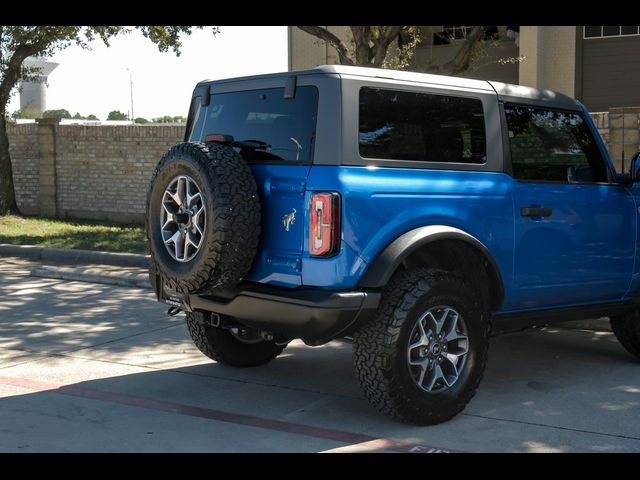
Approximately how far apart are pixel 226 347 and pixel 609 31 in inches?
725

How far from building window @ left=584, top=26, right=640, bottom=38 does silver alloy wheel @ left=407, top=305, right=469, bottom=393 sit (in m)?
18.6

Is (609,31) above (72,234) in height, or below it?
above

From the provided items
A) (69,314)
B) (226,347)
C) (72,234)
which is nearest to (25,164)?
(72,234)

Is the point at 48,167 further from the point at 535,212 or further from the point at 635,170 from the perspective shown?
the point at 535,212

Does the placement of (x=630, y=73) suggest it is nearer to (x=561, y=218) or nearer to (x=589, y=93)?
(x=589, y=93)

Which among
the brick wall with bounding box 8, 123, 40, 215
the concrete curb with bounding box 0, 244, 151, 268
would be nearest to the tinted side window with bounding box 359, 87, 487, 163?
the concrete curb with bounding box 0, 244, 151, 268

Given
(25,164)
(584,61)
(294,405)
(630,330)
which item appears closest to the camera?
(294,405)

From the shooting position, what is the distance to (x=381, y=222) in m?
4.86

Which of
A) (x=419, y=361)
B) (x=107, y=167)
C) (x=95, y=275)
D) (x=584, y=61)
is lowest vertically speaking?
(x=95, y=275)

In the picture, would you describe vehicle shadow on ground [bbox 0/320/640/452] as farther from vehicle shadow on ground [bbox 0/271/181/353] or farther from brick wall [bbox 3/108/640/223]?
brick wall [bbox 3/108/640/223]

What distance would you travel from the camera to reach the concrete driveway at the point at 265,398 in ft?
15.7

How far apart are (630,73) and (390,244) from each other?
735 inches

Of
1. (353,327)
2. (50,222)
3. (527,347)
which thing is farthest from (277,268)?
(50,222)

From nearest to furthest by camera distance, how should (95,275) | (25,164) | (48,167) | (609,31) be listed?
(95,275) < (48,167) < (25,164) < (609,31)
